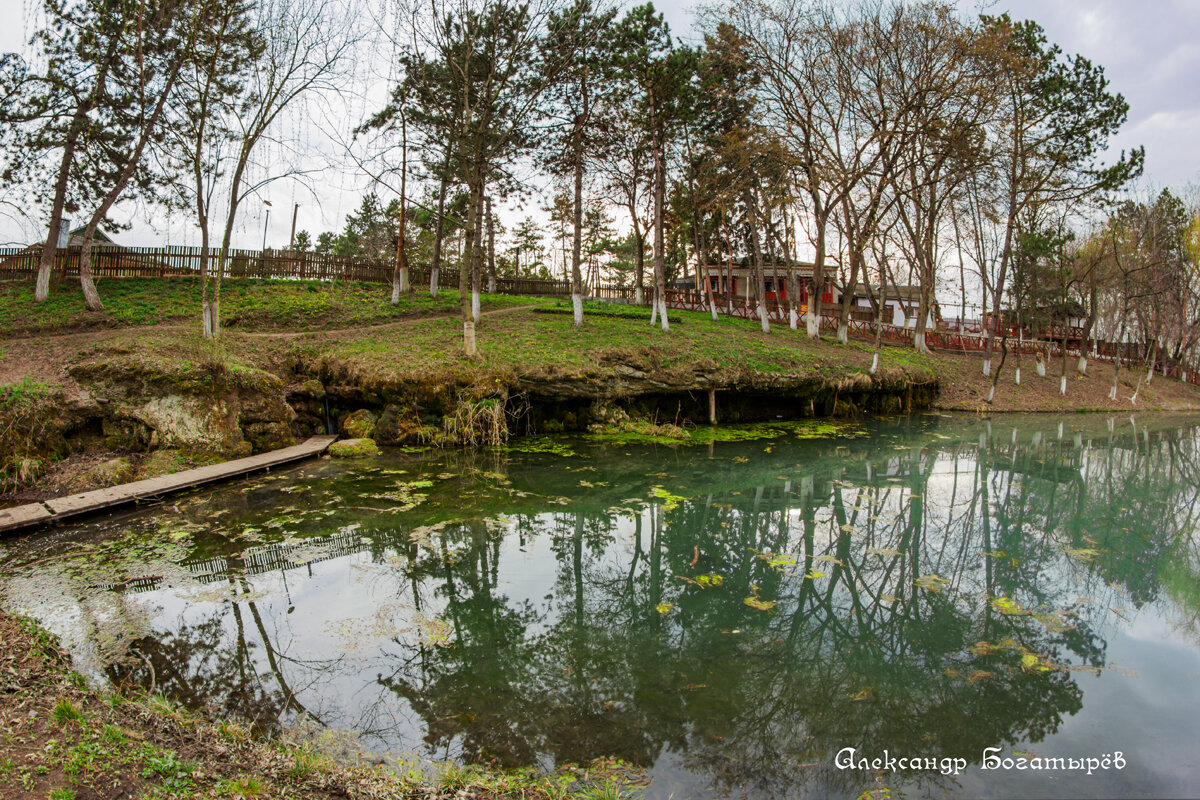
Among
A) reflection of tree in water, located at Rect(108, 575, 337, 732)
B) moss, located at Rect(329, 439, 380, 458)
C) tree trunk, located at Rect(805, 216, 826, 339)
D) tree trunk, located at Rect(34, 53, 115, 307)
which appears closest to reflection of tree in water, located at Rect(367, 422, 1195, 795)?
reflection of tree in water, located at Rect(108, 575, 337, 732)

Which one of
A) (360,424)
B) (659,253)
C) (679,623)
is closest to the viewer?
(679,623)

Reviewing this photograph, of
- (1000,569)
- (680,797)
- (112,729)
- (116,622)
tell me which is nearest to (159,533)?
(116,622)

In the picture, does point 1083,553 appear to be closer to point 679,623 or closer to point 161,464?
point 679,623

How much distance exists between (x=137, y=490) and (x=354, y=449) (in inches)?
168

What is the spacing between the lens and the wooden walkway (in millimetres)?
7934

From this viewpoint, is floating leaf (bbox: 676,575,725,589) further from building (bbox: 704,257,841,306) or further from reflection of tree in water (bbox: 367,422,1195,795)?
building (bbox: 704,257,841,306)

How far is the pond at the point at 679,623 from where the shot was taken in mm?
4043

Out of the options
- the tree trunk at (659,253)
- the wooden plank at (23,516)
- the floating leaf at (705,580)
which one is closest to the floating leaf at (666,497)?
the floating leaf at (705,580)

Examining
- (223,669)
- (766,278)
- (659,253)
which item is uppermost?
(766,278)

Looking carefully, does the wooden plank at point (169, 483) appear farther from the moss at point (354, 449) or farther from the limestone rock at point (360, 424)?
the limestone rock at point (360, 424)

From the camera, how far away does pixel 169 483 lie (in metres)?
9.77

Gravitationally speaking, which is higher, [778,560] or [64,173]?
[64,173]

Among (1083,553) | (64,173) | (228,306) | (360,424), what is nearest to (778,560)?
(1083,553)

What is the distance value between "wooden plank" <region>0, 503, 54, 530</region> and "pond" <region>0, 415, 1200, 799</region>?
1.31 feet
